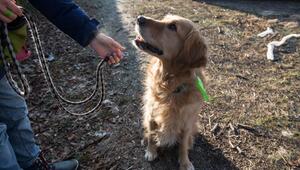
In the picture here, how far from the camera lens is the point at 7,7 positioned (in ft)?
5.31

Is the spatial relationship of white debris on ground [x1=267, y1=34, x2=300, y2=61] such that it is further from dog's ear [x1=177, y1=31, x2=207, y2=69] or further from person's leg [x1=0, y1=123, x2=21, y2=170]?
person's leg [x1=0, y1=123, x2=21, y2=170]

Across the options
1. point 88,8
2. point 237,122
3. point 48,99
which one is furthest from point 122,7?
point 237,122

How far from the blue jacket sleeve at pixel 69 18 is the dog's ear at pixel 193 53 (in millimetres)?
994

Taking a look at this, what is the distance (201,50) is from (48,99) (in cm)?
170

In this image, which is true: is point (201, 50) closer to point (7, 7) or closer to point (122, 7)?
point (7, 7)

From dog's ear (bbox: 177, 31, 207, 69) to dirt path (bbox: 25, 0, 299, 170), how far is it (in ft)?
2.76

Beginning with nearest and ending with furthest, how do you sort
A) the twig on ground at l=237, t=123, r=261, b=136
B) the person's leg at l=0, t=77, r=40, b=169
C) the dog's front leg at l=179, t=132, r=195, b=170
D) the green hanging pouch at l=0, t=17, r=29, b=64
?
the green hanging pouch at l=0, t=17, r=29, b=64 < the person's leg at l=0, t=77, r=40, b=169 < the dog's front leg at l=179, t=132, r=195, b=170 < the twig on ground at l=237, t=123, r=261, b=136

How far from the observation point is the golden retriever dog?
2.86 m

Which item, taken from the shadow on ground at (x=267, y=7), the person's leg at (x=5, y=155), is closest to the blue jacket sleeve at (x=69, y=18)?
the person's leg at (x=5, y=155)

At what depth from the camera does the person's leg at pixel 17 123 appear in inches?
86.3

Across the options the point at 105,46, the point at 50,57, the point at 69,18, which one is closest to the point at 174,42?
the point at 105,46

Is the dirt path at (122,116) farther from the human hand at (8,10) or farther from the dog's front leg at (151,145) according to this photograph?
the human hand at (8,10)

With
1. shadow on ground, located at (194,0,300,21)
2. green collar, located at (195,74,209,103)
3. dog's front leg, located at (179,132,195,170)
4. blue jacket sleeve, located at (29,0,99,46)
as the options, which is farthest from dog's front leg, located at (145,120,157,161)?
shadow on ground, located at (194,0,300,21)

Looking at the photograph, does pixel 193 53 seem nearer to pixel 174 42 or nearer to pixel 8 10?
pixel 174 42
